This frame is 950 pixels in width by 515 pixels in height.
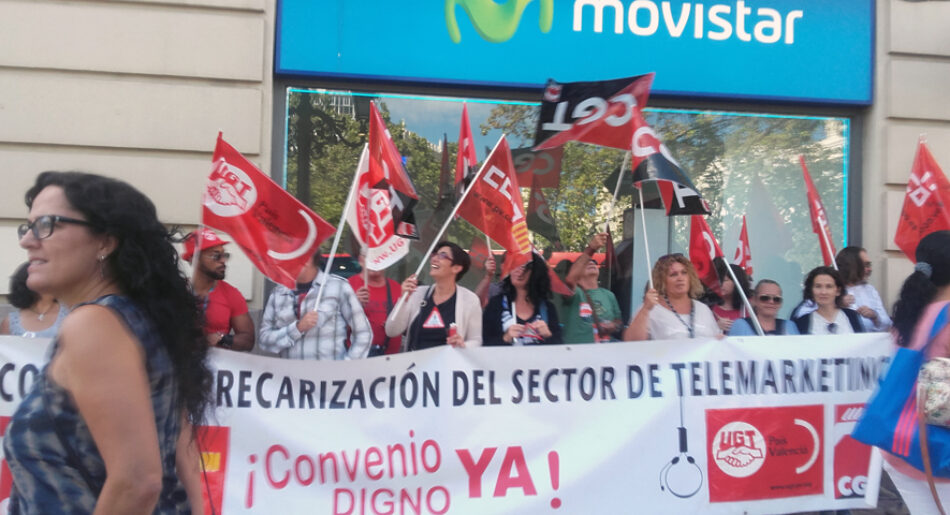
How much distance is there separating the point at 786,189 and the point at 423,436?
5.08 metres

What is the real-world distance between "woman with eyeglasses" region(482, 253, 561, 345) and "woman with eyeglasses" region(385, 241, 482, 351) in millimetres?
189

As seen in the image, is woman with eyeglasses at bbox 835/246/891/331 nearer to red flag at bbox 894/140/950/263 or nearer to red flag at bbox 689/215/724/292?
red flag at bbox 894/140/950/263

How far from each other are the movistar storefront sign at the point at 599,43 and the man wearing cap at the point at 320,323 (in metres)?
2.25

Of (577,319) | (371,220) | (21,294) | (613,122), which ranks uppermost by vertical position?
(613,122)

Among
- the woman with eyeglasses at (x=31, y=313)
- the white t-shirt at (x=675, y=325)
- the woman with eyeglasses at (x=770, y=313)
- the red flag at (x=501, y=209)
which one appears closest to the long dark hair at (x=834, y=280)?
the woman with eyeglasses at (x=770, y=313)

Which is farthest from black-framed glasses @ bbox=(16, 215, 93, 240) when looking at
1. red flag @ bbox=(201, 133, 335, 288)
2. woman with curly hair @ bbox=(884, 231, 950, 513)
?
woman with curly hair @ bbox=(884, 231, 950, 513)

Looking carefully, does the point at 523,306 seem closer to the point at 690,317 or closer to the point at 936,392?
the point at 690,317

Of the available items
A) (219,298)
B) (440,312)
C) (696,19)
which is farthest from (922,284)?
(696,19)

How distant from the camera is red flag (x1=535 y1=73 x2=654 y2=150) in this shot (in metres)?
5.69

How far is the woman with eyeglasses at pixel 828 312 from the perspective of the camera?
5879mm

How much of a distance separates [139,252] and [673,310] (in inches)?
165

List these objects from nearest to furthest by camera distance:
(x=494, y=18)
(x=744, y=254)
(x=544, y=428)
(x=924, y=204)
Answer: (x=544, y=428) < (x=924, y=204) < (x=494, y=18) < (x=744, y=254)

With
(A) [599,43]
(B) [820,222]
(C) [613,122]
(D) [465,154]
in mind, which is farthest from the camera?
(A) [599,43]

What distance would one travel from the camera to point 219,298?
563 cm
